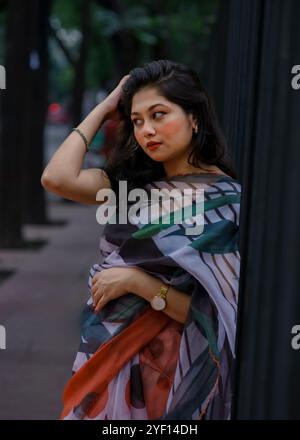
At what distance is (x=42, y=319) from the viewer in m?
8.20

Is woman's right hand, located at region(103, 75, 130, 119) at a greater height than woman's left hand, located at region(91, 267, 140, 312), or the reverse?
woman's right hand, located at region(103, 75, 130, 119)

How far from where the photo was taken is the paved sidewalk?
5809 mm

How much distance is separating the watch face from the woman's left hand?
0.09 metres

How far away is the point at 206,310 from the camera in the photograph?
97.6 inches

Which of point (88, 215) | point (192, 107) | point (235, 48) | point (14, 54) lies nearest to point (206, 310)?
point (192, 107)

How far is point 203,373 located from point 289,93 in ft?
2.68

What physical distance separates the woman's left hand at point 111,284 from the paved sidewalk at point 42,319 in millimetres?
2906

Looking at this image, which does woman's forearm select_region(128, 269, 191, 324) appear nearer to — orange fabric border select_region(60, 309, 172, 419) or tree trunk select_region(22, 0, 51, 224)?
orange fabric border select_region(60, 309, 172, 419)

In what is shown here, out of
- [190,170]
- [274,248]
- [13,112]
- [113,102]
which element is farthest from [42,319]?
[274,248]

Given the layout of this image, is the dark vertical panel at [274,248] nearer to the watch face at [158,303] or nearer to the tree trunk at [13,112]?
the watch face at [158,303]

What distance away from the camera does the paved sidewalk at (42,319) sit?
5809mm

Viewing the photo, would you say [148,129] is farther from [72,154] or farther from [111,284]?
[111,284]

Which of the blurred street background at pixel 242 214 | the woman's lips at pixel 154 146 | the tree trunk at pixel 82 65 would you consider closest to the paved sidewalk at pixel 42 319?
the blurred street background at pixel 242 214

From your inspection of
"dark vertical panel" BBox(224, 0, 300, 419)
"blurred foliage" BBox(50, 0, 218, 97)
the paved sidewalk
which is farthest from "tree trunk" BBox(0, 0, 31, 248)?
"dark vertical panel" BBox(224, 0, 300, 419)
